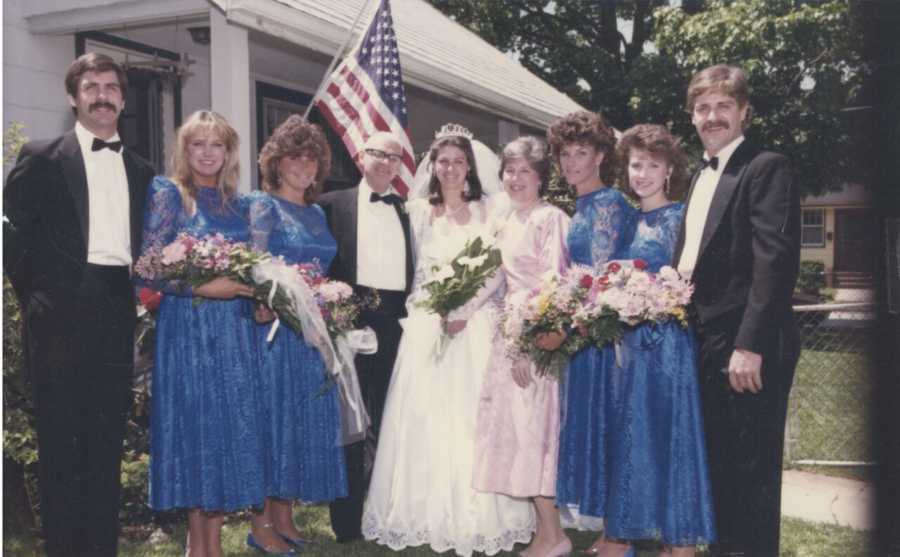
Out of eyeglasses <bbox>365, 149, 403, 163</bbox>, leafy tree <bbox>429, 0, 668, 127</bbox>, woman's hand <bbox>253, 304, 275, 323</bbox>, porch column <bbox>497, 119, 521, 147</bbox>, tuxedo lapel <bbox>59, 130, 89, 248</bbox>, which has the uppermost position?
leafy tree <bbox>429, 0, 668, 127</bbox>

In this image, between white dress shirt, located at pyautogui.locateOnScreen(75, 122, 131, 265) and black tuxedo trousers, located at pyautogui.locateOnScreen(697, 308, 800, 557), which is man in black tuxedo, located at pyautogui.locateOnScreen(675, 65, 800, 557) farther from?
white dress shirt, located at pyautogui.locateOnScreen(75, 122, 131, 265)

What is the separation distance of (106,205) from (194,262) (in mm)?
507

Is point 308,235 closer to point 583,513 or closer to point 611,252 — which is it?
point 611,252

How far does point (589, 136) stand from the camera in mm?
4555

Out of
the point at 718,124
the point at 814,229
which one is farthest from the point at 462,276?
the point at 814,229

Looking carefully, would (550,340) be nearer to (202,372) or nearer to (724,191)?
(724,191)

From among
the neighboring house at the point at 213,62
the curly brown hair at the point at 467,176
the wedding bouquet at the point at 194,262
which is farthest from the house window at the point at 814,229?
the wedding bouquet at the point at 194,262

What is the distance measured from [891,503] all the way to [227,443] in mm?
3003

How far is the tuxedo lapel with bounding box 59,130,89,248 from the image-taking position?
3.93 m

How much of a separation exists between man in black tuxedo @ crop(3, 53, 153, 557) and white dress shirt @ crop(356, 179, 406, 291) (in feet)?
4.57

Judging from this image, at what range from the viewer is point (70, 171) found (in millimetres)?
3941

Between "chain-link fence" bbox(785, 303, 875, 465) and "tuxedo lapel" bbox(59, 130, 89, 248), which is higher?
"tuxedo lapel" bbox(59, 130, 89, 248)

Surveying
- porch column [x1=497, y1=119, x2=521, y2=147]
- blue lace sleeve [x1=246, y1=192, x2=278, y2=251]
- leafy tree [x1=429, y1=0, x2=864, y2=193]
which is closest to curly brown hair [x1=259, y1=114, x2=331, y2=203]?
blue lace sleeve [x1=246, y1=192, x2=278, y2=251]

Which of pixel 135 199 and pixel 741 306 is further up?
pixel 135 199
